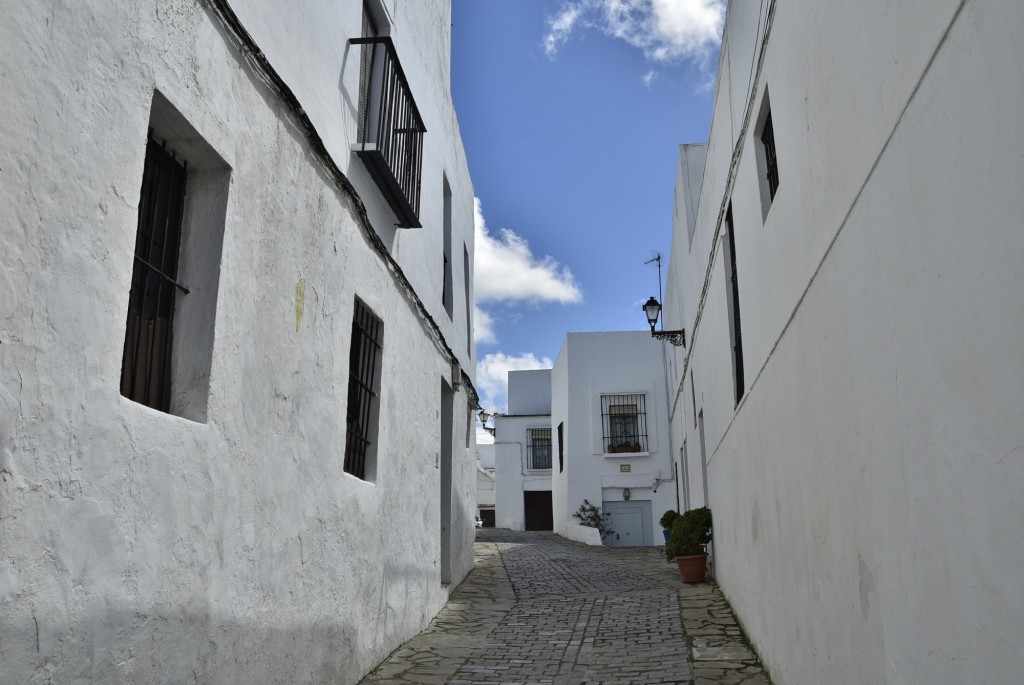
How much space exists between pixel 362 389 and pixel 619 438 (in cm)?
1697

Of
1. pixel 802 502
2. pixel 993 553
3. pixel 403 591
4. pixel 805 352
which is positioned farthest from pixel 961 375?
pixel 403 591

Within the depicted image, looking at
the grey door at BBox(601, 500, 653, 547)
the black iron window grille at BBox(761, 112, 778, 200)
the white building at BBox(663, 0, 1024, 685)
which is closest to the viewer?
the white building at BBox(663, 0, 1024, 685)

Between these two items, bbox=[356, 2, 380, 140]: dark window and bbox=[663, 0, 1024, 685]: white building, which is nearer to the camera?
bbox=[663, 0, 1024, 685]: white building

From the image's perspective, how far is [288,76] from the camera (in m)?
4.63

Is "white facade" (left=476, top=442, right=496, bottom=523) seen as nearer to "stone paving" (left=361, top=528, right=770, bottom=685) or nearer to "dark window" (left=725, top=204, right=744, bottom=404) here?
"stone paving" (left=361, top=528, right=770, bottom=685)

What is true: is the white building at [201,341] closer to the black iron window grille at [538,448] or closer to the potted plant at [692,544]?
the potted plant at [692,544]

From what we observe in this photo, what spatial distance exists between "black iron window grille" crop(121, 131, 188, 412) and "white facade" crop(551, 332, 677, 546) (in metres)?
19.0

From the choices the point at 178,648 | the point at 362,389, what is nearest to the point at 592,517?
the point at 362,389

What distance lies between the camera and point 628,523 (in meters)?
22.4

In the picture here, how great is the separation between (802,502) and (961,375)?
7.52 feet

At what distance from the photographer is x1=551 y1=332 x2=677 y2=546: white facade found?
22125mm

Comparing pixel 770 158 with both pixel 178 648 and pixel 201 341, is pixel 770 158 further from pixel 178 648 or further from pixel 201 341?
pixel 178 648

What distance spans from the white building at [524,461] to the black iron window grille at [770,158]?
24.6 metres

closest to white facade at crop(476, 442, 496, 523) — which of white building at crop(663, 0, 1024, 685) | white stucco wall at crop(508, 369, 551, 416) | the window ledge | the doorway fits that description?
white stucco wall at crop(508, 369, 551, 416)
